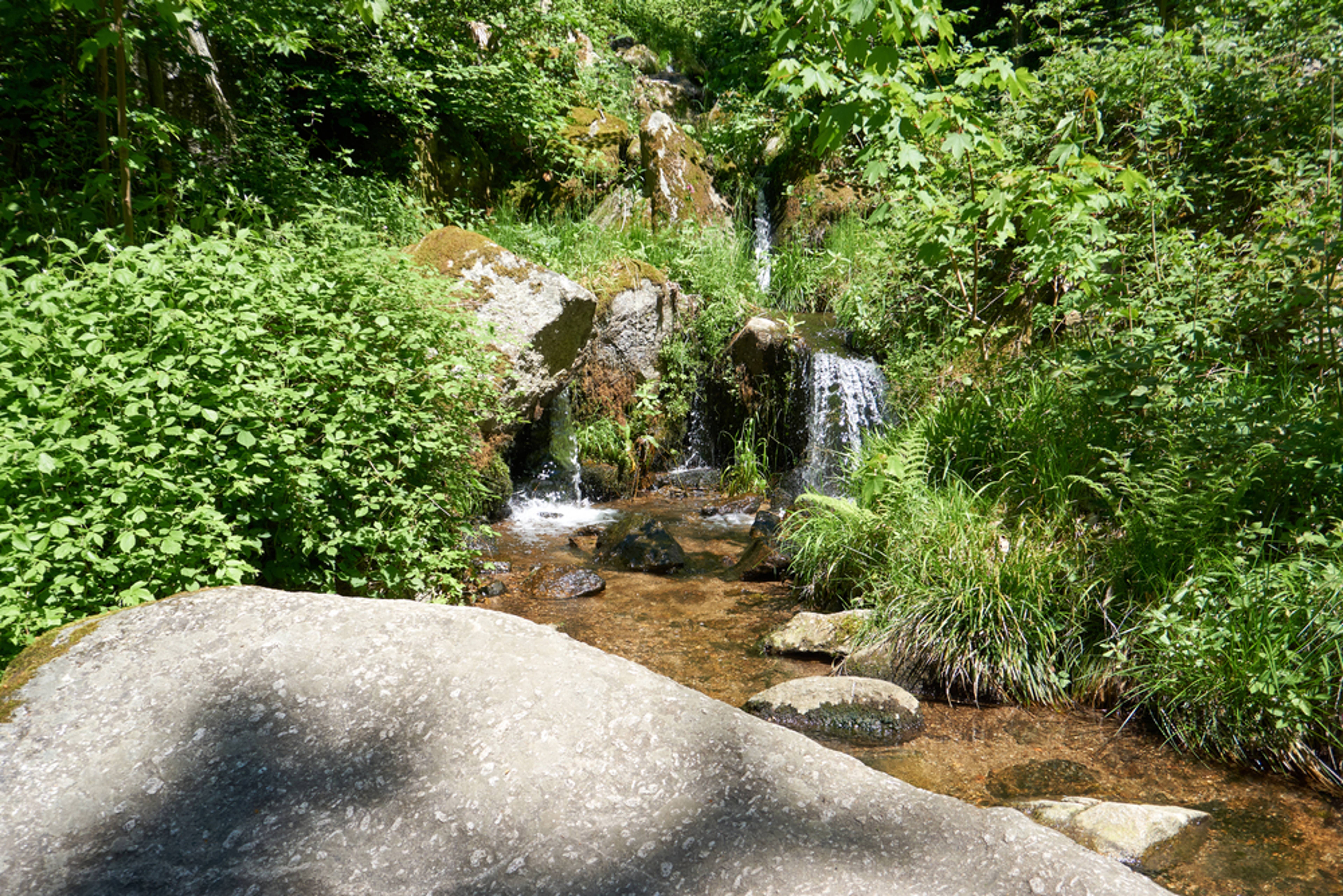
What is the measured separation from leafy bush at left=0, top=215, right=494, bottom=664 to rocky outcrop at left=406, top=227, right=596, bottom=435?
225cm

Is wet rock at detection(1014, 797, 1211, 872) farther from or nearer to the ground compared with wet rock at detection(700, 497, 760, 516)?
farther from the ground

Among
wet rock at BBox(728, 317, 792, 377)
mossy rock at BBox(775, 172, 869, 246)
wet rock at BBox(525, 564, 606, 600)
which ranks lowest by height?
wet rock at BBox(525, 564, 606, 600)

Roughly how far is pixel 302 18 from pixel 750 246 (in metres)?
6.96

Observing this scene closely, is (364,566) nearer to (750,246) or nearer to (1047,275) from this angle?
(1047,275)

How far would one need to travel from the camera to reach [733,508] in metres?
8.70

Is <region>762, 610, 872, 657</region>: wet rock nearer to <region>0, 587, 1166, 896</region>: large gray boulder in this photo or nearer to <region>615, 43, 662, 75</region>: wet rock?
<region>0, 587, 1166, 896</region>: large gray boulder

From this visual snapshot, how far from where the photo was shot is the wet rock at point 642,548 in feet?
22.5

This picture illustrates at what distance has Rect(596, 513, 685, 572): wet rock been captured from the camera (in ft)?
22.5

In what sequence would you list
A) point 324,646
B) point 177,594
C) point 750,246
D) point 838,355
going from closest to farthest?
point 324,646, point 177,594, point 838,355, point 750,246

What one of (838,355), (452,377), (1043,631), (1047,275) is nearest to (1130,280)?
(1047,275)

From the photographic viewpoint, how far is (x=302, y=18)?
6.88 m

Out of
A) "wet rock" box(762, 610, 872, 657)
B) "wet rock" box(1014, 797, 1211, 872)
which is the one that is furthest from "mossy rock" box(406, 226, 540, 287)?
"wet rock" box(1014, 797, 1211, 872)

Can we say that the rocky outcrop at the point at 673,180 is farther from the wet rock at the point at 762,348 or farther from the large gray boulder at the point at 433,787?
the large gray boulder at the point at 433,787

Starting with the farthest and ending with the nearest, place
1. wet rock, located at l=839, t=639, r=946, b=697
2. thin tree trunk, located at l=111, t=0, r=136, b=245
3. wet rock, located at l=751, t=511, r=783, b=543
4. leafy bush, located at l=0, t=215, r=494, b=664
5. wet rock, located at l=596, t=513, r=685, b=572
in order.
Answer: wet rock, located at l=751, t=511, r=783, b=543 → wet rock, located at l=596, t=513, r=685, b=572 → wet rock, located at l=839, t=639, r=946, b=697 → thin tree trunk, located at l=111, t=0, r=136, b=245 → leafy bush, located at l=0, t=215, r=494, b=664
